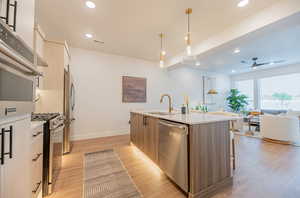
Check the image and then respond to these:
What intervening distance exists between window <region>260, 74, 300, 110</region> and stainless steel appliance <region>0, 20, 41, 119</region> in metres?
9.27

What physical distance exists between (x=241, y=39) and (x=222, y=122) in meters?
2.19

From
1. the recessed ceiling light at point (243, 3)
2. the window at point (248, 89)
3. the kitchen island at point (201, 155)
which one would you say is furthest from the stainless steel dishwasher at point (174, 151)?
the window at point (248, 89)

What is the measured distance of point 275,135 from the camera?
11.1ft

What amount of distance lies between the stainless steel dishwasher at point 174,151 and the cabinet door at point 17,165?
145 centimetres

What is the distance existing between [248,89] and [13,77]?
9558 millimetres

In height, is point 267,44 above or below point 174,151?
above

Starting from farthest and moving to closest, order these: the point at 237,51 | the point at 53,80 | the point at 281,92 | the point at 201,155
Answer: the point at 281,92
the point at 237,51
the point at 53,80
the point at 201,155

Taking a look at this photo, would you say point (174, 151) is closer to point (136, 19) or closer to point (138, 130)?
point (138, 130)

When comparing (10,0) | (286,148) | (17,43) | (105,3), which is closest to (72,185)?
(17,43)

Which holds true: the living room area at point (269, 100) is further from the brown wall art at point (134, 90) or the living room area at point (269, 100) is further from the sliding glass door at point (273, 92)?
the brown wall art at point (134, 90)

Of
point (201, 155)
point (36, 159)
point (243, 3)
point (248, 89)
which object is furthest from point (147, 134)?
point (248, 89)

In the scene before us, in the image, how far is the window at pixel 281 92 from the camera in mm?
5828

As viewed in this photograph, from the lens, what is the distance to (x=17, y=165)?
0.88 metres

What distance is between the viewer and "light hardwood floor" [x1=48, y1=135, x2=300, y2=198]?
154 centimetres
